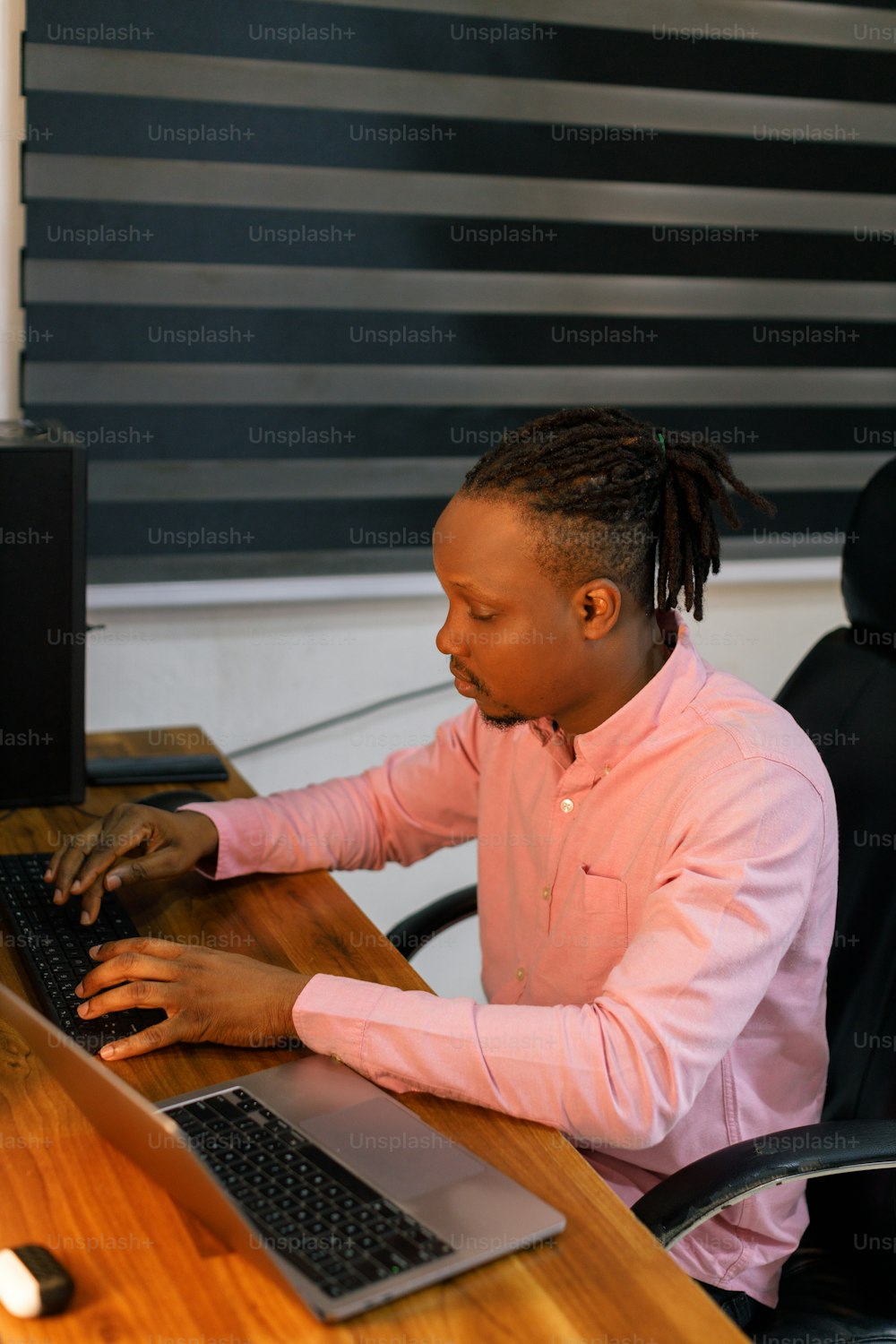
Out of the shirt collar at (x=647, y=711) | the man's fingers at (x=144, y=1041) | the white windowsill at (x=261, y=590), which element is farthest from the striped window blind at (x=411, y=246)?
the man's fingers at (x=144, y=1041)

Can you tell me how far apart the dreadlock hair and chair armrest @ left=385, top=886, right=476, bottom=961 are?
20.5 inches

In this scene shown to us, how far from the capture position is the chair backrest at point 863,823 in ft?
4.52

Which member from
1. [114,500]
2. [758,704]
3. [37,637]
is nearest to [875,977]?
[758,704]

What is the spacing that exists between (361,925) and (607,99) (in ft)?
4.72

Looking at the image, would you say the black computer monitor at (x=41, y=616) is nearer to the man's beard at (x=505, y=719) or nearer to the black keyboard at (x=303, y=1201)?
the man's beard at (x=505, y=719)

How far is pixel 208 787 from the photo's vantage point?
181 centimetres

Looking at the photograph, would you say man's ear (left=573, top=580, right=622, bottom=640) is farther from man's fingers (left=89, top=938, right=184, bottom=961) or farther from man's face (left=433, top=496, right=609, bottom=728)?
man's fingers (left=89, top=938, right=184, bottom=961)

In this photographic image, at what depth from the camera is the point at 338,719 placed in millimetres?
2275

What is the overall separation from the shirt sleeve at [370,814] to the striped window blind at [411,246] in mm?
676

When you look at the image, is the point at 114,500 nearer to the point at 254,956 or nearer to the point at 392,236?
the point at 392,236

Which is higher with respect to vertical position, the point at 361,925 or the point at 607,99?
the point at 607,99

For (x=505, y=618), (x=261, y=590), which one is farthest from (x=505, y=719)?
(x=261, y=590)

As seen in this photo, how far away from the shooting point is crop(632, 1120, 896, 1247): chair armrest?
3.63 feet

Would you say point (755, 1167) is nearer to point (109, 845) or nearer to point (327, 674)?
point (109, 845)
